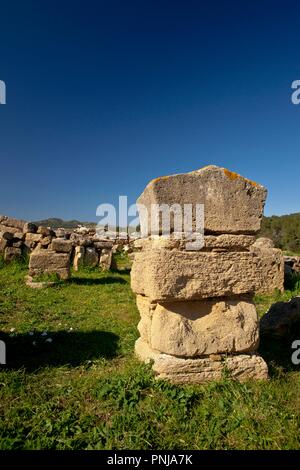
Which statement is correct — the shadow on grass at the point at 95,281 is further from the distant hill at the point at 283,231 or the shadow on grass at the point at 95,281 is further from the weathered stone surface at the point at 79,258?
the distant hill at the point at 283,231

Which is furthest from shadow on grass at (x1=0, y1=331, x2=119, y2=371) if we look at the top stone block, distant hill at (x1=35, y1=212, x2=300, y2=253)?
distant hill at (x1=35, y1=212, x2=300, y2=253)

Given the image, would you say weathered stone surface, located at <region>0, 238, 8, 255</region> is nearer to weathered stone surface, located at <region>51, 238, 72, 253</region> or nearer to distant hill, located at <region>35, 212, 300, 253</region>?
weathered stone surface, located at <region>51, 238, 72, 253</region>

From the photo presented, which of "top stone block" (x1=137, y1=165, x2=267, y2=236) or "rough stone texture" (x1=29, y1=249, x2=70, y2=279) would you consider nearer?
"top stone block" (x1=137, y1=165, x2=267, y2=236)

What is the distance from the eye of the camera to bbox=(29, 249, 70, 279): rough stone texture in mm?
9500

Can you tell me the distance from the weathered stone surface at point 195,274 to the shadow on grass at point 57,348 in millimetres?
1289

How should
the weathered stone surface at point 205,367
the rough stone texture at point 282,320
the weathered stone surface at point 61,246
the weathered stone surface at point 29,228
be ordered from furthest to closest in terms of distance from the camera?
the weathered stone surface at point 29,228 < the weathered stone surface at point 61,246 < the rough stone texture at point 282,320 < the weathered stone surface at point 205,367

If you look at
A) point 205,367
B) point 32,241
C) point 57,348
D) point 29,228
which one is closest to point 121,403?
point 205,367

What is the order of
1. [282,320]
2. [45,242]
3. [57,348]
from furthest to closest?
[45,242] < [282,320] < [57,348]

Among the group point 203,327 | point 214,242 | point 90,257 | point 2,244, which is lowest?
point 203,327

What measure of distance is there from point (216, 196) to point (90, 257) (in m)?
9.36

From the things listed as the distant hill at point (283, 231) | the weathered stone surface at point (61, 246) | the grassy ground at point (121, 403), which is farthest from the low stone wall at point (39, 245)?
the distant hill at point (283, 231)

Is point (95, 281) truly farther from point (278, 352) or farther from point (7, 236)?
point (278, 352)

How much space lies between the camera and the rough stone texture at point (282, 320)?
493 cm

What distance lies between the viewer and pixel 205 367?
3.38 meters
